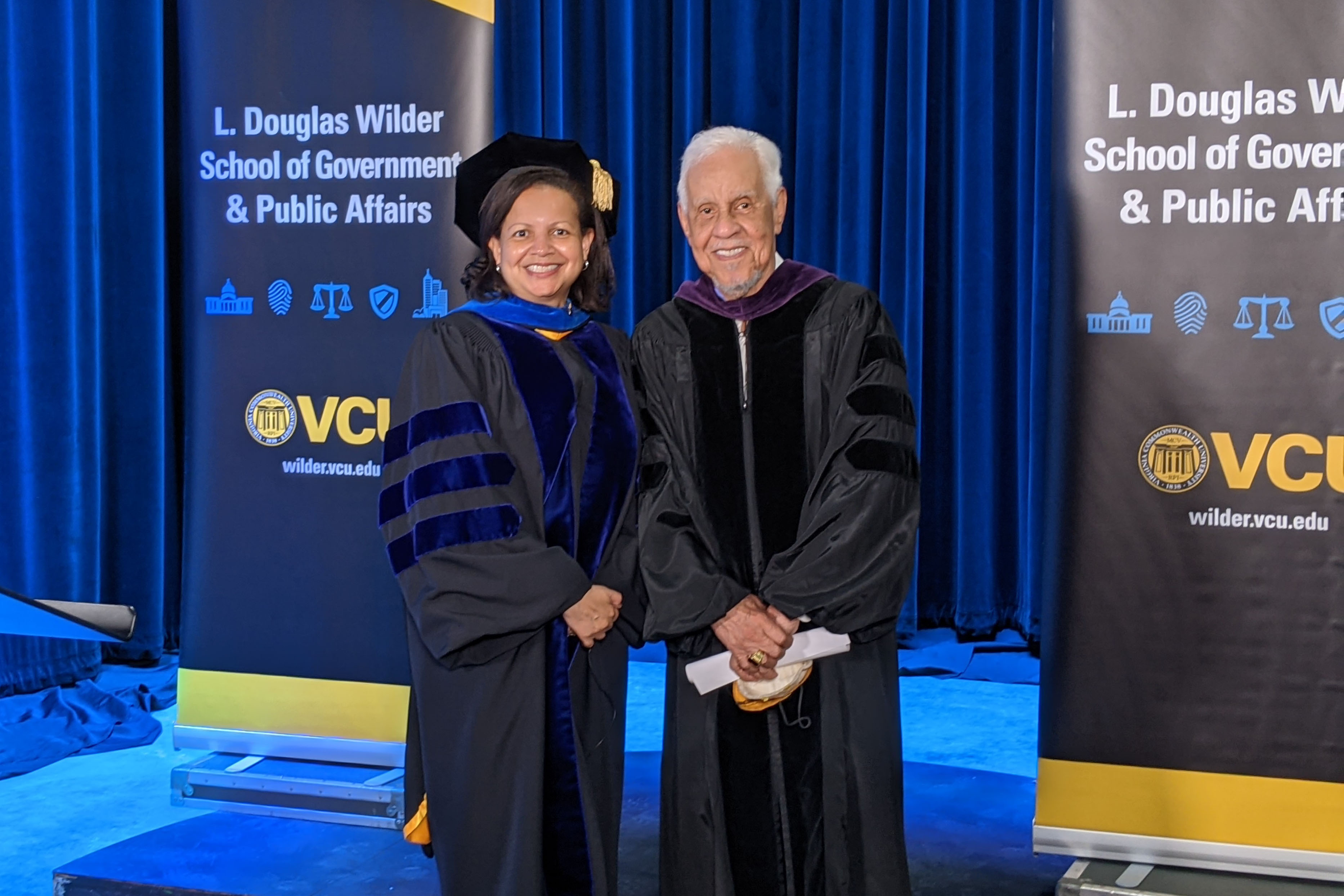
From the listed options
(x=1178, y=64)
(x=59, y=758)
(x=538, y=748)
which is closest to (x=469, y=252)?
(x=538, y=748)

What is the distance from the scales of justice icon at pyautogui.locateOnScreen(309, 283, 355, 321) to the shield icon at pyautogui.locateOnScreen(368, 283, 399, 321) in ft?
0.22

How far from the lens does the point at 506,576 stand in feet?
7.72

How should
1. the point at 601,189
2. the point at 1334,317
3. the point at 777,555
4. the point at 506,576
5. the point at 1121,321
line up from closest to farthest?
1. the point at 506,576
2. the point at 777,555
3. the point at 601,189
4. the point at 1334,317
5. the point at 1121,321

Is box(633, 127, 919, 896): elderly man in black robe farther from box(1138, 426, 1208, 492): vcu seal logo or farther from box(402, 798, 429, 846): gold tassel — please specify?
box(1138, 426, 1208, 492): vcu seal logo

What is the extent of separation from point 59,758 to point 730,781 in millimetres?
3165

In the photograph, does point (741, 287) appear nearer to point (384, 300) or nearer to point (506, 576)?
point (506, 576)

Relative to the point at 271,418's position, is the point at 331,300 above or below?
above

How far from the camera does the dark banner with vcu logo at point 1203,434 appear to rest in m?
2.76

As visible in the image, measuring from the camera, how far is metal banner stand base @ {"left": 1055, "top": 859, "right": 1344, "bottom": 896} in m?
2.79

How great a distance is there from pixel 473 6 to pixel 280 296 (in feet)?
3.17

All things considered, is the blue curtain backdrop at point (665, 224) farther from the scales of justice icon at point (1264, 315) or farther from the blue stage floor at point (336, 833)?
the scales of justice icon at point (1264, 315)

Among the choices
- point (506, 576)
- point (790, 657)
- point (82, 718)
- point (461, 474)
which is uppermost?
point (461, 474)

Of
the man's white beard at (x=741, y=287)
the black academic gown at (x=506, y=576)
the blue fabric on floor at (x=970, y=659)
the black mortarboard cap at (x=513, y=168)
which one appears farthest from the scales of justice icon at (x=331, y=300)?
Answer: the blue fabric on floor at (x=970, y=659)

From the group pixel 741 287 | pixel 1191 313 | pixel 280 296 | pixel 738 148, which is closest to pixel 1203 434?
pixel 1191 313
